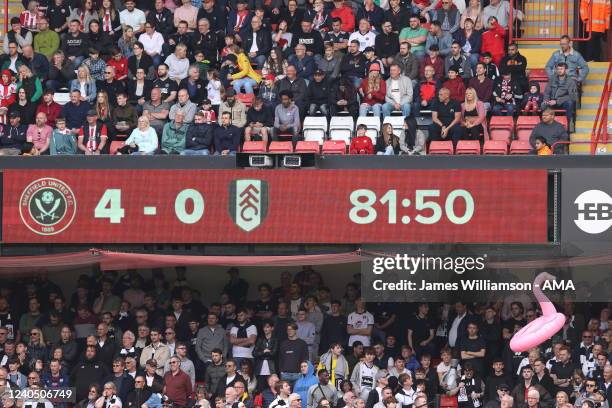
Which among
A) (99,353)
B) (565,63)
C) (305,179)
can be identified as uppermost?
(565,63)

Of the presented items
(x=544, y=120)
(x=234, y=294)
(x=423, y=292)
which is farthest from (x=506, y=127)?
(x=234, y=294)

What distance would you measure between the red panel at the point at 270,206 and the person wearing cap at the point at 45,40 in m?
4.57

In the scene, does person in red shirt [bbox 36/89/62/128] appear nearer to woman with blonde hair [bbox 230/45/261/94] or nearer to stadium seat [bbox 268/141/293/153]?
woman with blonde hair [bbox 230/45/261/94]

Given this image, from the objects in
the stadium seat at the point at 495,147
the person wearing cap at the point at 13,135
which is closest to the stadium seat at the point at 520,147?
the stadium seat at the point at 495,147

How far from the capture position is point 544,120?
1019 inches

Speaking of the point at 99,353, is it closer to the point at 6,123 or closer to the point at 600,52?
the point at 6,123

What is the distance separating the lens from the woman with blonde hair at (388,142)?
1021 inches

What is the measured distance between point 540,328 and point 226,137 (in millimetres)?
5477

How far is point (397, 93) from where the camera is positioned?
27172mm

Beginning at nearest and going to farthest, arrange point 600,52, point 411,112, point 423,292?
point 423,292, point 411,112, point 600,52

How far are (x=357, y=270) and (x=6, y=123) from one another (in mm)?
5897

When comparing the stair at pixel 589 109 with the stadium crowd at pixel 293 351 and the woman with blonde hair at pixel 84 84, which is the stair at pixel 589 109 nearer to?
the stadium crowd at pixel 293 351

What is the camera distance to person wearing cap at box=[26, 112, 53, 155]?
2700cm

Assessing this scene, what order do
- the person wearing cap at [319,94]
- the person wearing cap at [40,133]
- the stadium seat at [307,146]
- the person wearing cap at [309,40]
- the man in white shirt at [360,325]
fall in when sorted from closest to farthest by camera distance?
the stadium seat at [307,146]
the man in white shirt at [360,325]
the person wearing cap at [40,133]
the person wearing cap at [319,94]
the person wearing cap at [309,40]
